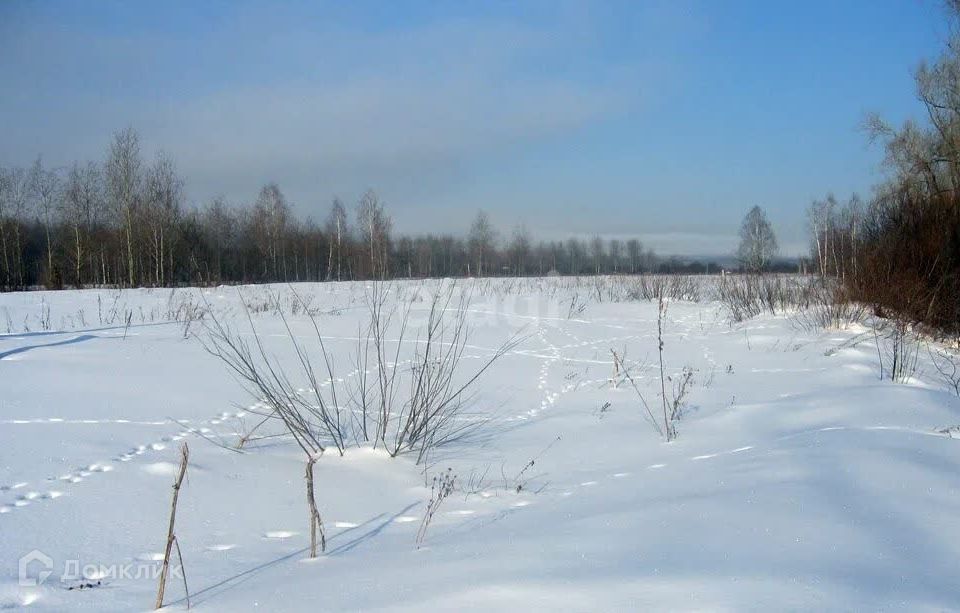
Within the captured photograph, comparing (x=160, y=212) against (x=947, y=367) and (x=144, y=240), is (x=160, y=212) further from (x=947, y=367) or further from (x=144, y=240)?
(x=947, y=367)

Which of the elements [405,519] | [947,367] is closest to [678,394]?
[947,367]

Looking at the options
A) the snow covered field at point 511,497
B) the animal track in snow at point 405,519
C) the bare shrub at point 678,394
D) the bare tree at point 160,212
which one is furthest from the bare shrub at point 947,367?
the bare tree at point 160,212

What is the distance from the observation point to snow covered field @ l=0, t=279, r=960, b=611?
77.0 inches

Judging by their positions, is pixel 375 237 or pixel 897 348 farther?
pixel 897 348

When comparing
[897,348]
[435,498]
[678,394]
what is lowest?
[435,498]

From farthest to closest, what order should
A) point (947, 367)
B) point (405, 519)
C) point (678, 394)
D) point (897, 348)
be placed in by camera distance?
point (897, 348) → point (947, 367) → point (678, 394) → point (405, 519)

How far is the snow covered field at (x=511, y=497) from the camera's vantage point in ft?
6.41

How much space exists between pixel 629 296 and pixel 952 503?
49.1ft

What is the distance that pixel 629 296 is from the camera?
56.5 ft

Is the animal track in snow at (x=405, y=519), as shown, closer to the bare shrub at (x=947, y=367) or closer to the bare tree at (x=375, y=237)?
the bare tree at (x=375, y=237)

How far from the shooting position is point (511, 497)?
3.55m

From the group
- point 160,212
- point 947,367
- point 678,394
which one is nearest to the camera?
point 678,394

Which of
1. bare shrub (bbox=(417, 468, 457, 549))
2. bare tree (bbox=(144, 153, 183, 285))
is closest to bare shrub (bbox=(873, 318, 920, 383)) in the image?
bare shrub (bbox=(417, 468, 457, 549))

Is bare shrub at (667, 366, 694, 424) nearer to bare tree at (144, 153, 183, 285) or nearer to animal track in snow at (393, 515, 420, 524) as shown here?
animal track in snow at (393, 515, 420, 524)
